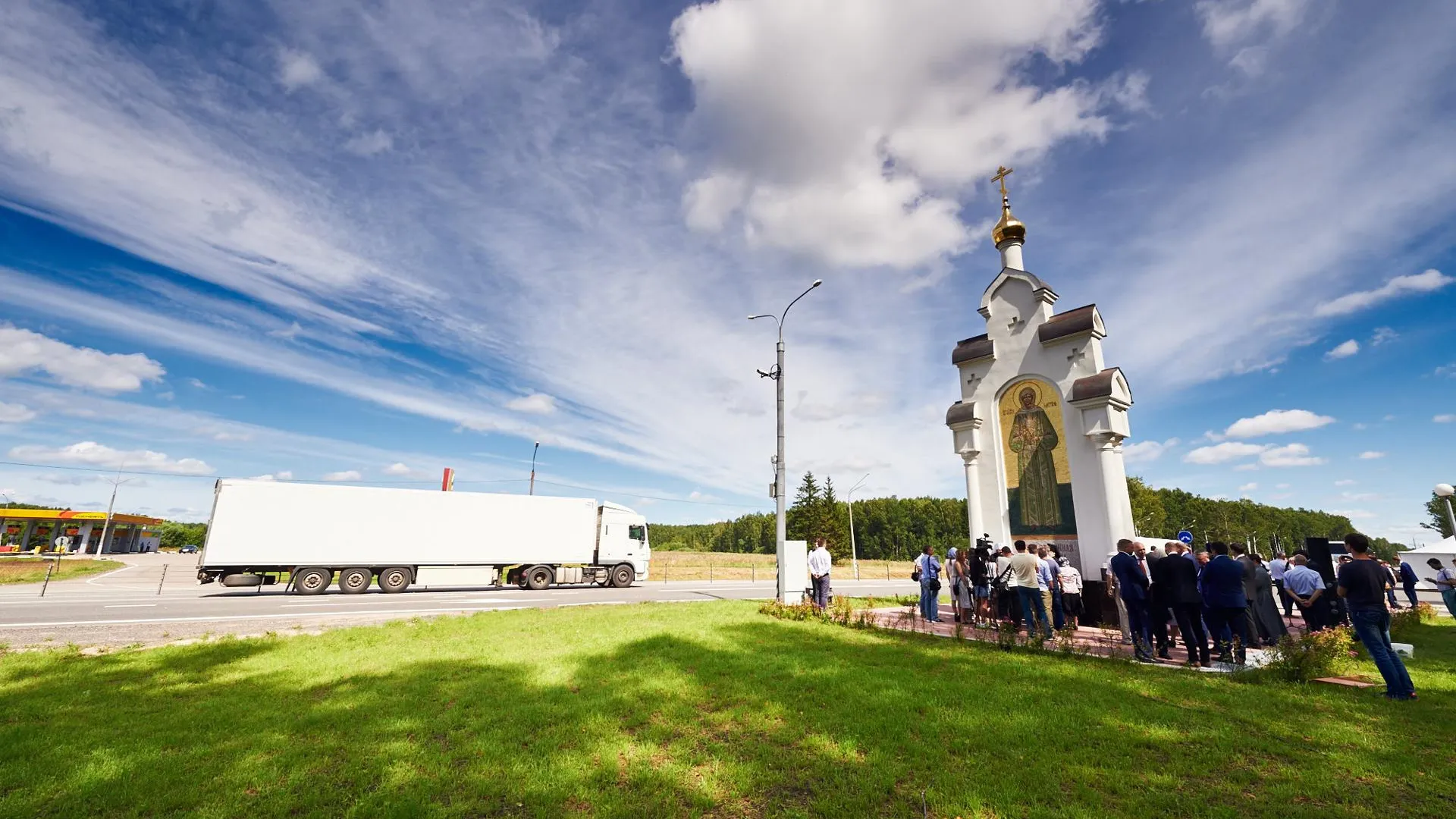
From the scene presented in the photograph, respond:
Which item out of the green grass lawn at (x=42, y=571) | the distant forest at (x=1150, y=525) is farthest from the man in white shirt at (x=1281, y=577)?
the distant forest at (x=1150, y=525)

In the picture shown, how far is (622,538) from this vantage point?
25.3m

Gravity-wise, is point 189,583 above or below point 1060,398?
below

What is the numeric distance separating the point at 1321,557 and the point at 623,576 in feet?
77.6

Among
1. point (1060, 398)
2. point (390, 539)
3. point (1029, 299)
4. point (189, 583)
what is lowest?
point (189, 583)

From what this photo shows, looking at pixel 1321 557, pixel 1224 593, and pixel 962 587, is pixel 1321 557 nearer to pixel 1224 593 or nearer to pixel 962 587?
pixel 962 587

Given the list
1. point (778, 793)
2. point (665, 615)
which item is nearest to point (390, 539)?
point (665, 615)

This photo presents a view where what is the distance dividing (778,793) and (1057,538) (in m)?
11.7

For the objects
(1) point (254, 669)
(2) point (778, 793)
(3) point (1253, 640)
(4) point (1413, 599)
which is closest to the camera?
(2) point (778, 793)

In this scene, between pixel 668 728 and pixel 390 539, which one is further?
pixel 390 539

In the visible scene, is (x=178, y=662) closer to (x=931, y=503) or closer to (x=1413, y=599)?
(x=1413, y=599)

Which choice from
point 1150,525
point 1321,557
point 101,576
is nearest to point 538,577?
point 1321,557

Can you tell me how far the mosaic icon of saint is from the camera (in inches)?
531

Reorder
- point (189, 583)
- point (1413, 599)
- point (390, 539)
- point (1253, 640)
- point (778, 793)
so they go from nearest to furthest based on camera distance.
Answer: point (778, 793), point (1253, 640), point (1413, 599), point (390, 539), point (189, 583)

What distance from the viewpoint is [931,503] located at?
114062mm
